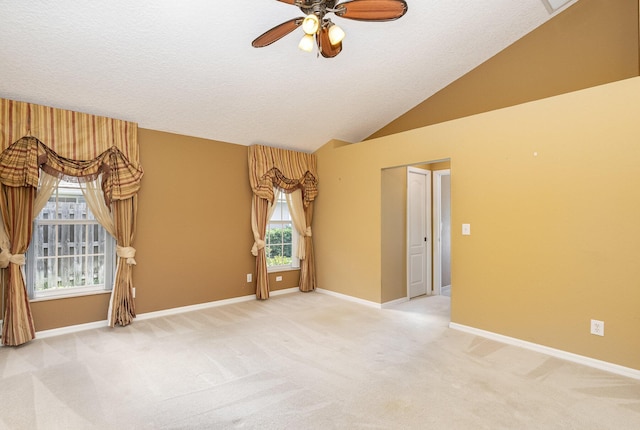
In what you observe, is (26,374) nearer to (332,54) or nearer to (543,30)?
(332,54)

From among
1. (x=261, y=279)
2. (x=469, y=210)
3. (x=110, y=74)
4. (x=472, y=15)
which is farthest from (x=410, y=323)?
(x=110, y=74)

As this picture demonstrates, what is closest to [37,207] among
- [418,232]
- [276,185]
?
[276,185]

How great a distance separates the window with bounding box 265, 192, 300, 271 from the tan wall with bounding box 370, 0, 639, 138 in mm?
2904

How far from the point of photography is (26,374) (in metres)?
2.73

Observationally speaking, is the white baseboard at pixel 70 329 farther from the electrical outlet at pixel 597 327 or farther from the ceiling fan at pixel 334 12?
the electrical outlet at pixel 597 327

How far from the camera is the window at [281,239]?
557cm

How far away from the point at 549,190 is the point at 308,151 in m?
3.69

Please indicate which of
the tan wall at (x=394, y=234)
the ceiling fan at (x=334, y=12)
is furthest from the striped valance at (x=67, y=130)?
the tan wall at (x=394, y=234)

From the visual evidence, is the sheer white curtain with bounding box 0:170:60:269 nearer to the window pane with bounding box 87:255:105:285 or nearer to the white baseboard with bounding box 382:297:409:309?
the window pane with bounding box 87:255:105:285

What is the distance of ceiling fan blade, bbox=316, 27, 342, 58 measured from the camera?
7.86 feet

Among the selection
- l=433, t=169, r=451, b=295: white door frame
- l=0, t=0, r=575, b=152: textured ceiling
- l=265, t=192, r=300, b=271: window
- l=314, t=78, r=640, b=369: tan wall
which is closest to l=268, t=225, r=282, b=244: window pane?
l=265, t=192, r=300, b=271: window

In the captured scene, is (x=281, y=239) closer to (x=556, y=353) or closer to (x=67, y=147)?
(x=67, y=147)

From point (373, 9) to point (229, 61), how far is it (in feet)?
6.36

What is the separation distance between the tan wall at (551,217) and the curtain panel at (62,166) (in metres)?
3.58
